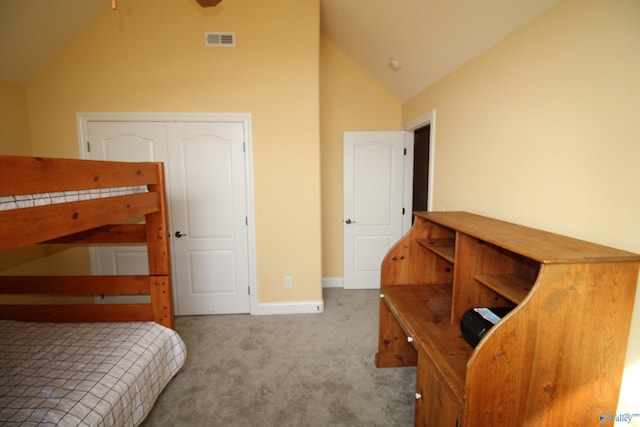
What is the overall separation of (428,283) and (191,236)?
2305 mm

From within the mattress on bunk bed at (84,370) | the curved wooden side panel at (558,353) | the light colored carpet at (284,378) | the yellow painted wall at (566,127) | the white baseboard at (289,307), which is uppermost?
the yellow painted wall at (566,127)

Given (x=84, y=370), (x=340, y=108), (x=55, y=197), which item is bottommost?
(x=84, y=370)

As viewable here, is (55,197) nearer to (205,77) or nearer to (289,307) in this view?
(205,77)

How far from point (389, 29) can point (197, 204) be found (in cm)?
240

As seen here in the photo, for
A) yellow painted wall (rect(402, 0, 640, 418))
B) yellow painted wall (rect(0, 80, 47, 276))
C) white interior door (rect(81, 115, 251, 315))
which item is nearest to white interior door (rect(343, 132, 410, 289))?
white interior door (rect(81, 115, 251, 315))

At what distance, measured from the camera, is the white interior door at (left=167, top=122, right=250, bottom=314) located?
287 centimetres

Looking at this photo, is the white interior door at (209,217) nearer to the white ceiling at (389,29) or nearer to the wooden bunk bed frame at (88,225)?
the wooden bunk bed frame at (88,225)

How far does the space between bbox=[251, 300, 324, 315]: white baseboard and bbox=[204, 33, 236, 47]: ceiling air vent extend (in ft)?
8.60

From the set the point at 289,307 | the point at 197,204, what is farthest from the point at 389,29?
the point at 289,307

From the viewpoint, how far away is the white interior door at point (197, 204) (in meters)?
2.84

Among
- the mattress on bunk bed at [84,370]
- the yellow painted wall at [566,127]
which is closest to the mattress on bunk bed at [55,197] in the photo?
the mattress on bunk bed at [84,370]

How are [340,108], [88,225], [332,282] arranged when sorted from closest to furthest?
[88,225], [340,108], [332,282]

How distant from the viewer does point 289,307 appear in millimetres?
3062

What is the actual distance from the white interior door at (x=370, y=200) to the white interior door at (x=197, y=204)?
1337 mm
